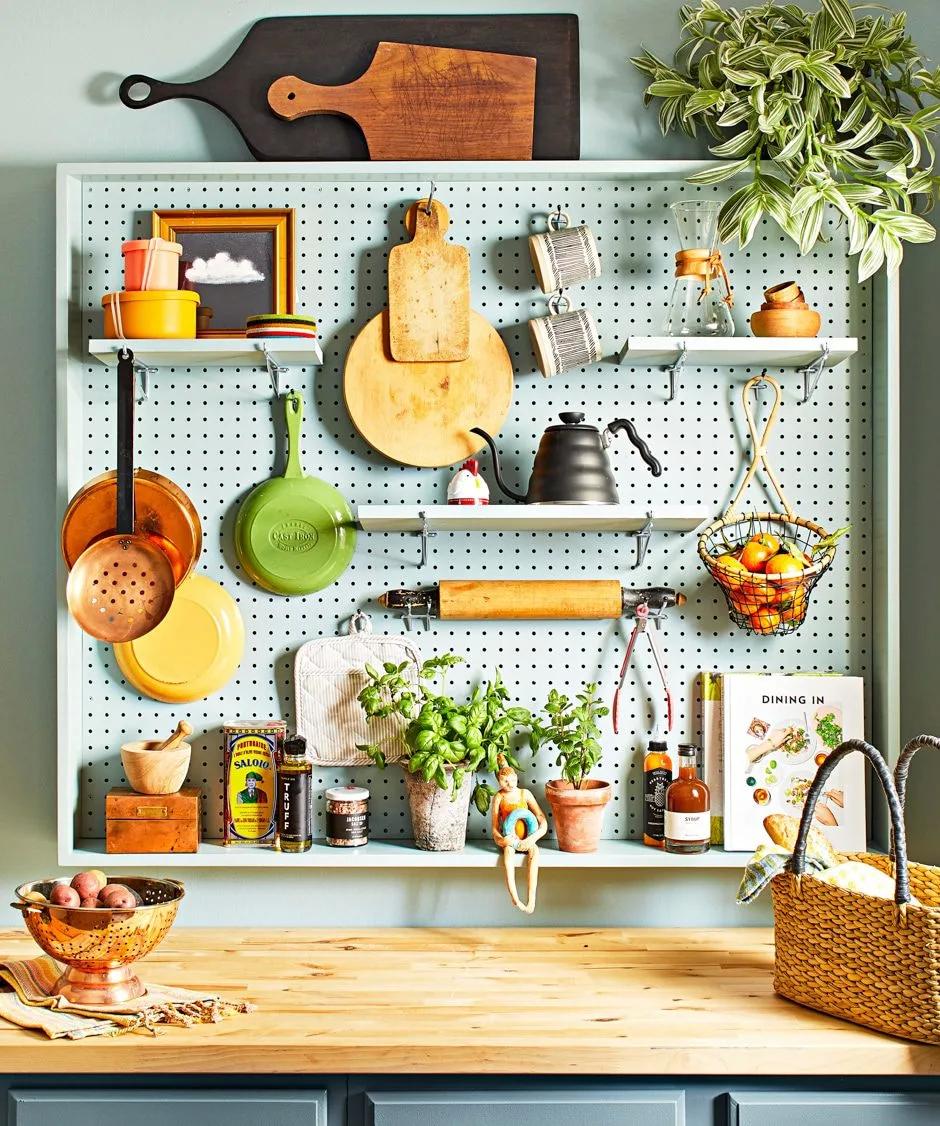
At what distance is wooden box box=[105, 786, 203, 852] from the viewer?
1855 millimetres

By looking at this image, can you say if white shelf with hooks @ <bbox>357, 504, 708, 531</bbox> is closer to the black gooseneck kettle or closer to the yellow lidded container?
the black gooseneck kettle

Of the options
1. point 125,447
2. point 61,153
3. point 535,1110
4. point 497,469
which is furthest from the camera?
point 61,153

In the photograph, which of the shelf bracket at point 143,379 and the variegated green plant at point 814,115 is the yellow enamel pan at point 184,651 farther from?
the variegated green plant at point 814,115

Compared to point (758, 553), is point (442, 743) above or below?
below

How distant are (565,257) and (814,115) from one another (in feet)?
1.49

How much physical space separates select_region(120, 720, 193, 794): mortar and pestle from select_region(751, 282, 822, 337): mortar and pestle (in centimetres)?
120

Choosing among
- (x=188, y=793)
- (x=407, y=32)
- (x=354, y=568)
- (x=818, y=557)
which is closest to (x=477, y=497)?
(x=354, y=568)

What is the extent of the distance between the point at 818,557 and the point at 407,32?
1.17 m

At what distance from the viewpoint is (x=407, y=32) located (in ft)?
6.43

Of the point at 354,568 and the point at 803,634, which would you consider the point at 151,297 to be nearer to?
the point at 354,568

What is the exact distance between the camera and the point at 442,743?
1812mm

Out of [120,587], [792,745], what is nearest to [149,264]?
[120,587]

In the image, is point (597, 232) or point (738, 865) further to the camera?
point (597, 232)

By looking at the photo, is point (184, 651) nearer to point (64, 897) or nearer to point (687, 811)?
point (64, 897)
